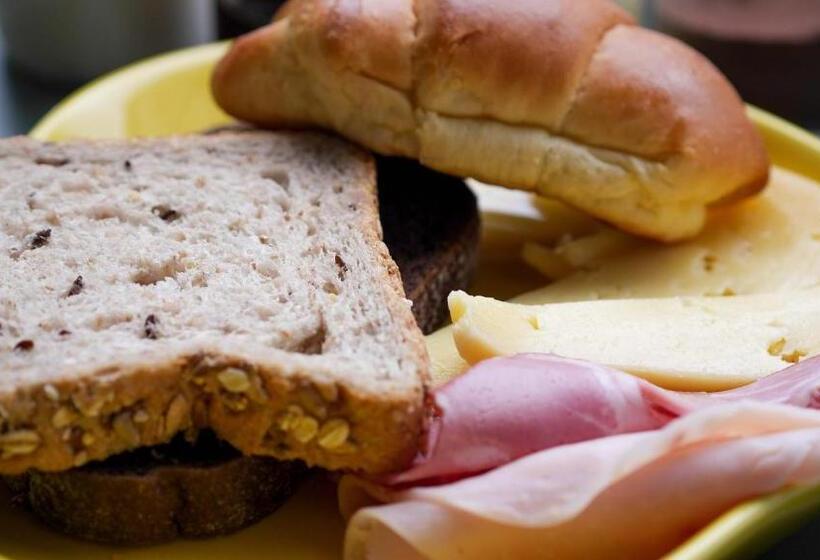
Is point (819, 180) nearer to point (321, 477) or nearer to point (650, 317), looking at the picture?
point (650, 317)

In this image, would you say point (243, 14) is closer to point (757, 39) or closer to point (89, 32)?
point (89, 32)

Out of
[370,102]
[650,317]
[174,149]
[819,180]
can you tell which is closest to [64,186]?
[174,149]

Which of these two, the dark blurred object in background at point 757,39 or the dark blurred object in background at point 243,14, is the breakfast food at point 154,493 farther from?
the dark blurred object in background at point 757,39

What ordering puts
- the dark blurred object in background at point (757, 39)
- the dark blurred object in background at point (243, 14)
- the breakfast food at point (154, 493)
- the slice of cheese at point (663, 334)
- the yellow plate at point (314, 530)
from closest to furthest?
the yellow plate at point (314, 530) → the breakfast food at point (154, 493) → the slice of cheese at point (663, 334) → the dark blurred object in background at point (757, 39) → the dark blurred object in background at point (243, 14)

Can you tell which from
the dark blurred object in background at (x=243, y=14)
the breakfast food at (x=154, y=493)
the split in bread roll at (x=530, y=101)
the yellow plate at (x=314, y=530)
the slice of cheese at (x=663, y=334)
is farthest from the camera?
the dark blurred object in background at (x=243, y=14)

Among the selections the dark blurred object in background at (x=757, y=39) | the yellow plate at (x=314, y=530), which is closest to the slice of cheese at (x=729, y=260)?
the yellow plate at (x=314, y=530)

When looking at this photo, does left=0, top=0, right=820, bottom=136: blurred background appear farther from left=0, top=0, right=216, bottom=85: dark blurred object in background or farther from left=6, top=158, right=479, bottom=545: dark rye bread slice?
left=6, top=158, right=479, bottom=545: dark rye bread slice
